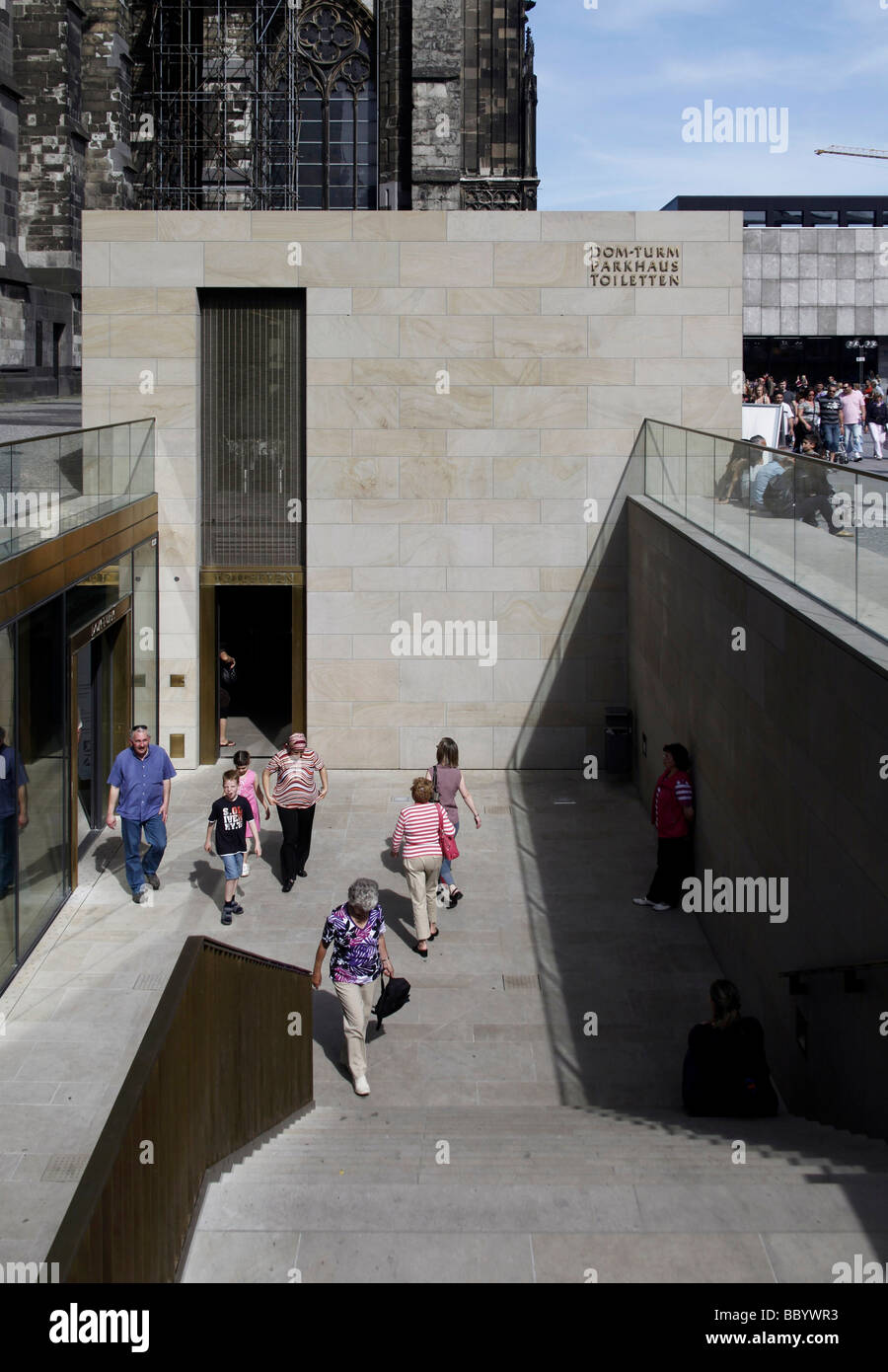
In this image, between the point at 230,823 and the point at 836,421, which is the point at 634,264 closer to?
the point at 836,421

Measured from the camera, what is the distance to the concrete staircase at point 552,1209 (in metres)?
5.50

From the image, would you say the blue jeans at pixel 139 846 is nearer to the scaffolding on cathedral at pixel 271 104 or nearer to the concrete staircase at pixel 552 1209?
the concrete staircase at pixel 552 1209

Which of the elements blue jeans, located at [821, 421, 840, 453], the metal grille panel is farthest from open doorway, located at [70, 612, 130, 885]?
blue jeans, located at [821, 421, 840, 453]

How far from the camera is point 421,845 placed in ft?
38.9

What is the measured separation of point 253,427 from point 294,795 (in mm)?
6698

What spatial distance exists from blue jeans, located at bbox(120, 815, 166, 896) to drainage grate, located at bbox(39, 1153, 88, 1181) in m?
4.59

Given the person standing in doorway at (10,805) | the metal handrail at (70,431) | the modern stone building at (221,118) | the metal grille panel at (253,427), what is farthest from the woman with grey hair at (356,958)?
the modern stone building at (221,118)

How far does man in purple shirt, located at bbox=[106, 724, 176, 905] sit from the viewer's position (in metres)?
12.9

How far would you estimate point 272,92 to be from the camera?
34.4 metres

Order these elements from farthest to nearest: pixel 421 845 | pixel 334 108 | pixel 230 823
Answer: pixel 334 108, pixel 230 823, pixel 421 845

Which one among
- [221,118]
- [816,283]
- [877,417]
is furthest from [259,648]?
[816,283]
